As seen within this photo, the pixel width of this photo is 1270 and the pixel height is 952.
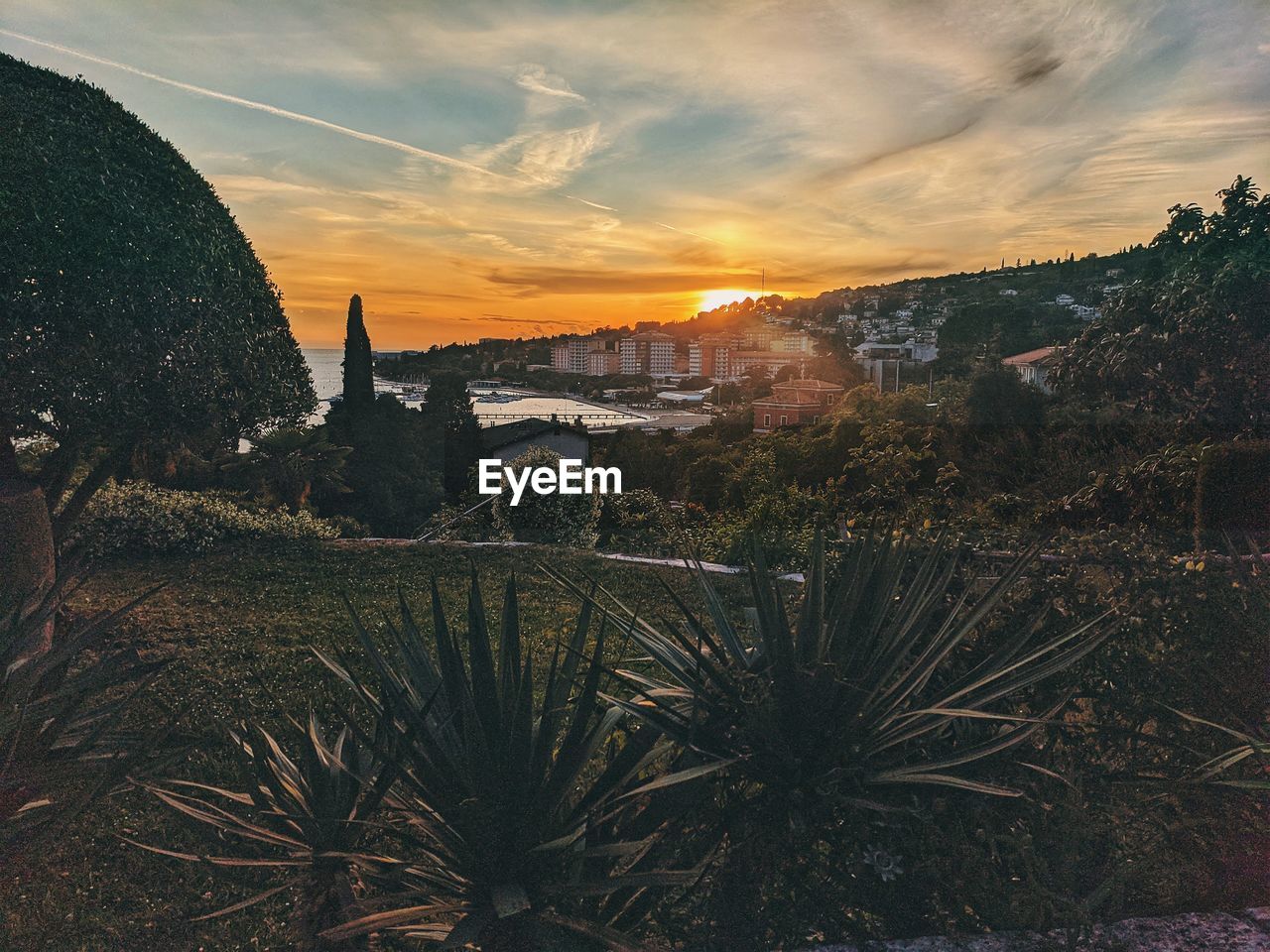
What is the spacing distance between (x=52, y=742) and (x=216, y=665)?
3.51 meters

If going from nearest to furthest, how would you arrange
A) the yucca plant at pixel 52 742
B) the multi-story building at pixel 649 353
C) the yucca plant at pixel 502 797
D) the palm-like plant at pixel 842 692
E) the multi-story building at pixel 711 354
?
the yucca plant at pixel 502 797
the palm-like plant at pixel 842 692
the yucca plant at pixel 52 742
the multi-story building at pixel 649 353
the multi-story building at pixel 711 354

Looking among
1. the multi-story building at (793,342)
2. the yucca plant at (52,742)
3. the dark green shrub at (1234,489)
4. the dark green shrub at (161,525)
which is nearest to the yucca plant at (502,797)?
the yucca plant at (52,742)

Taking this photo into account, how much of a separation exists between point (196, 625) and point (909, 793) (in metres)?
6.66

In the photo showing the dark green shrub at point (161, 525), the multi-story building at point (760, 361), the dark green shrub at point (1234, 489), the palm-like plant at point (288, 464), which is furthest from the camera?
the multi-story building at point (760, 361)

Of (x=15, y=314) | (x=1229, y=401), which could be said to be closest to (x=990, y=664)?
(x=15, y=314)

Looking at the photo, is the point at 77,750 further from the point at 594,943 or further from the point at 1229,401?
the point at 1229,401

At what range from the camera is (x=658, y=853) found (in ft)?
6.39

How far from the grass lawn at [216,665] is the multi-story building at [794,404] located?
79.8ft

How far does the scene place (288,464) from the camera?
56.8 ft

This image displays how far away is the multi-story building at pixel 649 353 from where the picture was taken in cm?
4416

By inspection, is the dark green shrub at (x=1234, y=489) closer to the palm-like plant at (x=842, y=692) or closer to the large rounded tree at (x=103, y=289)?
the palm-like plant at (x=842, y=692)

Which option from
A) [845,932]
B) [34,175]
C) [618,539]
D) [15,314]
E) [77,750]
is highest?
[34,175]

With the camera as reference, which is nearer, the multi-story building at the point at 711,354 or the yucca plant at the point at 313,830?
the yucca plant at the point at 313,830

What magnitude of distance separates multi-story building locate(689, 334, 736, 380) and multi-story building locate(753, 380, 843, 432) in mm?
5971
